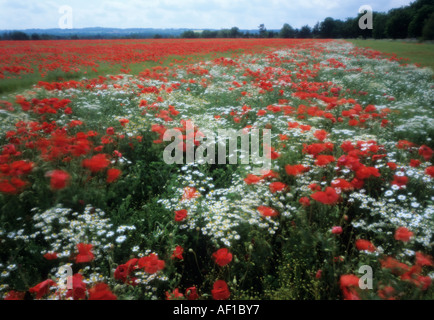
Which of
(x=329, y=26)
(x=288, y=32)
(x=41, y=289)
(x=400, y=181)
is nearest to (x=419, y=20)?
(x=329, y=26)

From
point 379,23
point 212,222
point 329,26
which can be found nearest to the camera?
point 212,222

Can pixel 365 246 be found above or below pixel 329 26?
below

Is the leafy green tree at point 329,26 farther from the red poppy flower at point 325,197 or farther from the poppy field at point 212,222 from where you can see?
the red poppy flower at point 325,197

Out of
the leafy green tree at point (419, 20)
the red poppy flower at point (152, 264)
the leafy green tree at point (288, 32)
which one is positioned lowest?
the red poppy flower at point (152, 264)

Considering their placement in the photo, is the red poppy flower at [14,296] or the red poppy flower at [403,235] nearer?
the red poppy flower at [14,296]

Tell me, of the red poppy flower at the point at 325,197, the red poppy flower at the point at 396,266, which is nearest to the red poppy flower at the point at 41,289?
the red poppy flower at the point at 325,197

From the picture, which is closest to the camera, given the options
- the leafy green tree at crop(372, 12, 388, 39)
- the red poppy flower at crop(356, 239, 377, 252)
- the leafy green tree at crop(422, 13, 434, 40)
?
the red poppy flower at crop(356, 239, 377, 252)

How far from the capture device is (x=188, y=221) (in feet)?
8.84

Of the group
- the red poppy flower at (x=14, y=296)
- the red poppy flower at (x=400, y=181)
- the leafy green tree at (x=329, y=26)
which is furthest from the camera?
the leafy green tree at (x=329, y=26)

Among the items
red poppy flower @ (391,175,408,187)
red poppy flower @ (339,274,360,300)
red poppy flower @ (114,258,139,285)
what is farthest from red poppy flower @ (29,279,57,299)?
red poppy flower @ (391,175,408,187)

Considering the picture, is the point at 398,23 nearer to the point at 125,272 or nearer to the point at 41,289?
the point at 125,272

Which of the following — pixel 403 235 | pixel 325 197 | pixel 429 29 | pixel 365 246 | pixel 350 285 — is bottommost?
pixel 350 285

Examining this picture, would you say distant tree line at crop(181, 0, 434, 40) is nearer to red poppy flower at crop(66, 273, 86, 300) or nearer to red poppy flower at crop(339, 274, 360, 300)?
red poppy flower at crop(339, 274, 360, 300)

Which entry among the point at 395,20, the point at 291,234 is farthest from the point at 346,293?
the point at 395,20
